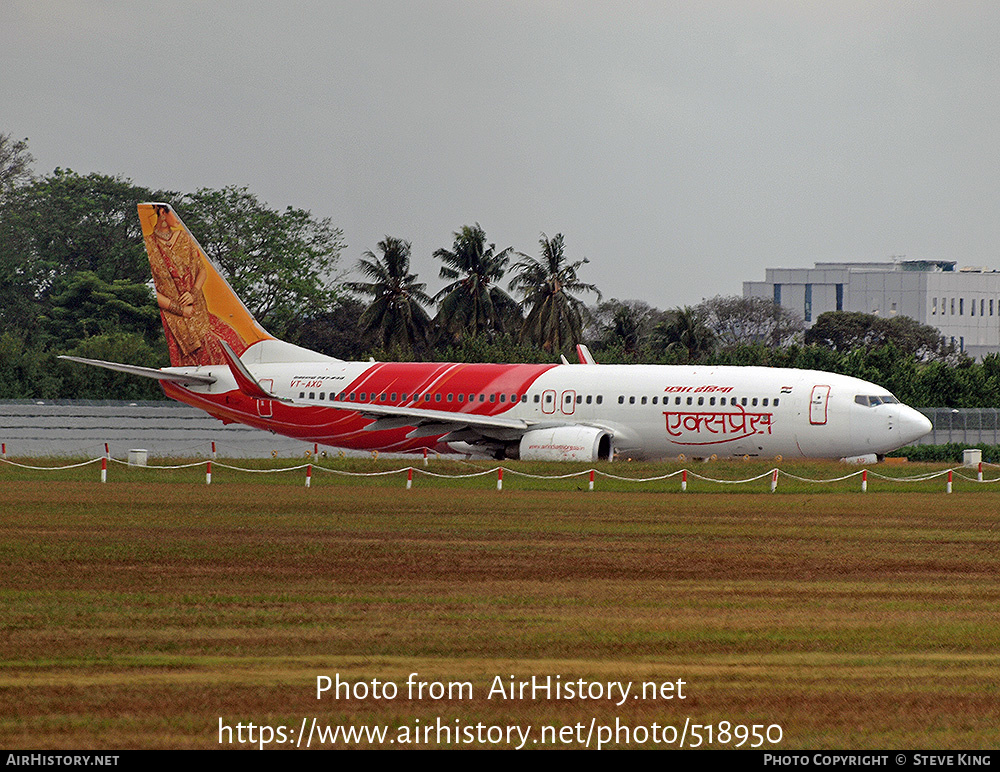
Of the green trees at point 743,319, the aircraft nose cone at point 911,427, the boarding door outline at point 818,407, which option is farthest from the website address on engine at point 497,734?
the green trees at point 743,319

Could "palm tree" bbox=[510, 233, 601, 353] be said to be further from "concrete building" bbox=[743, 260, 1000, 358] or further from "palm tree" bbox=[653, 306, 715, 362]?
"concrete building" bbox=[743, 260, 1000, 358]

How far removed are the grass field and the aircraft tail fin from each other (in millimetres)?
24300

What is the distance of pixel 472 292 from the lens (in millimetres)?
96438

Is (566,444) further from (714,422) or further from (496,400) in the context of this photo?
(714,422)

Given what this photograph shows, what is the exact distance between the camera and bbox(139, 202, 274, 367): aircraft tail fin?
175 feet

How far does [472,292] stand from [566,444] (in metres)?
51.7

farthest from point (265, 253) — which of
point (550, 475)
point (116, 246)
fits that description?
point (550, 475)

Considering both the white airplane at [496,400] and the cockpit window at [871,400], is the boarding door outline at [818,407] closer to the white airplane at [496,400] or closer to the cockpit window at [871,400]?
the white airplane at [496,400]

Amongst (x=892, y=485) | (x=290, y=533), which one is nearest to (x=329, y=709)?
(x=290, y=533)

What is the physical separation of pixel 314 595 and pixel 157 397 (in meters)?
53.9

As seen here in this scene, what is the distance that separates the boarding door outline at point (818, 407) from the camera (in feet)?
146

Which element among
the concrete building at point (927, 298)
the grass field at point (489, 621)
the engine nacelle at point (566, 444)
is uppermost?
the concrete building at point (927, 298)

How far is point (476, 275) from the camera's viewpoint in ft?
317

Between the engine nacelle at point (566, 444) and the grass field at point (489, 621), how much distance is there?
15674 millimetres
